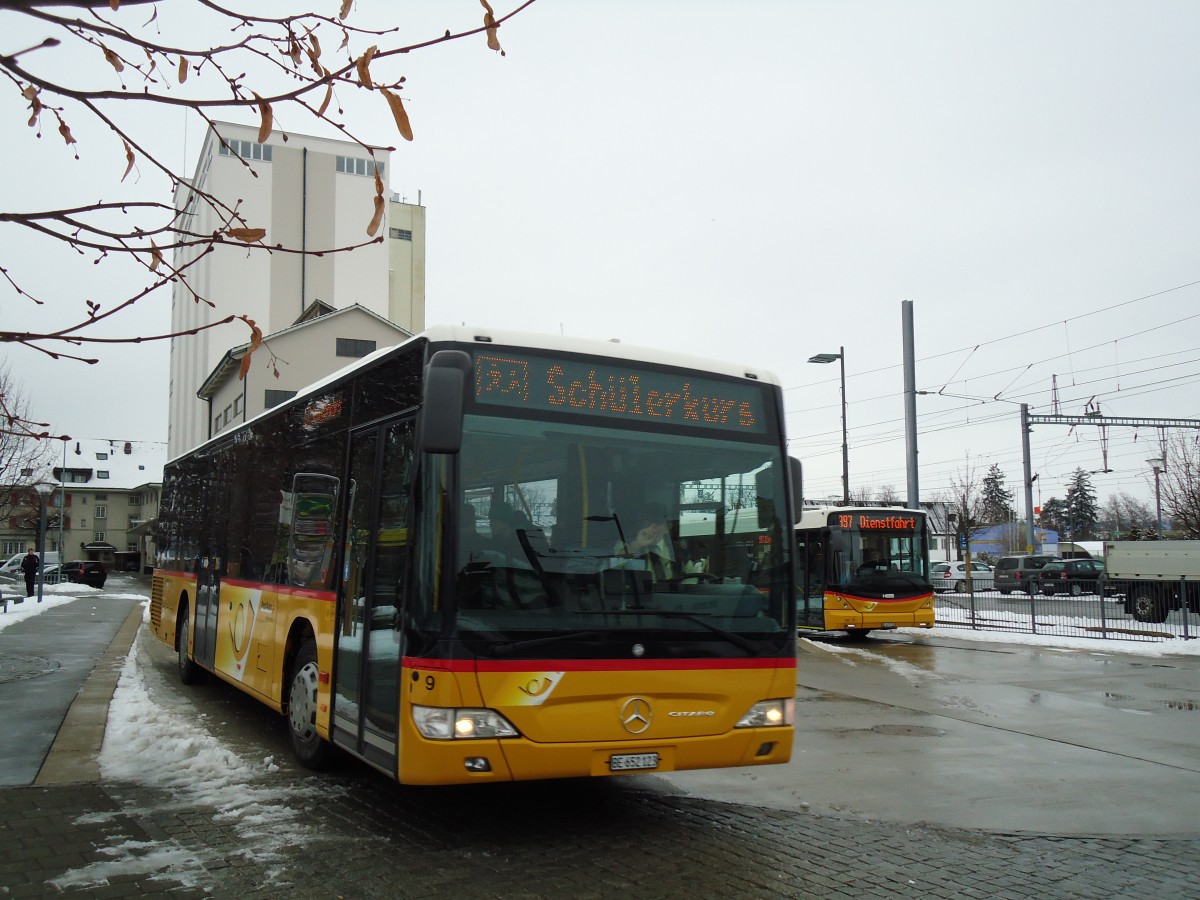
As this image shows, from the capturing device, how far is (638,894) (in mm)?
5160

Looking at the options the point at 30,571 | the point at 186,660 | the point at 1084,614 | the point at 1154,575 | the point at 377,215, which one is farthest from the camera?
the point at 30,571

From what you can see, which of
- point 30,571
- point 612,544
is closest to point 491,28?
point 612,544

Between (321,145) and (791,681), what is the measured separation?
66397 millimetres

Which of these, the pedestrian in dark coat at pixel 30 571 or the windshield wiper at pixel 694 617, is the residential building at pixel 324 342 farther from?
the windshield wiper at pixel 694 617

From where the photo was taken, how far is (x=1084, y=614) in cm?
2488

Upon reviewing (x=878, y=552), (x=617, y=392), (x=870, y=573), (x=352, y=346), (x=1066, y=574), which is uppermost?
(x=352, y=346)

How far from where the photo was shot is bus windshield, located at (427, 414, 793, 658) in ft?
19.1

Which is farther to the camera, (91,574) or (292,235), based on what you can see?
(292,235)

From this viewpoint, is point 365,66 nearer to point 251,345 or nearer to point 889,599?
point 251,345

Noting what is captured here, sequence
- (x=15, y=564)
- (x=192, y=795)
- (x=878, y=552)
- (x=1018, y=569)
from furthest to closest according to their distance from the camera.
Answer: (x=15, y=564) < (x=1018, y=569) < (x=878, y=552) < (x=192, y=795)

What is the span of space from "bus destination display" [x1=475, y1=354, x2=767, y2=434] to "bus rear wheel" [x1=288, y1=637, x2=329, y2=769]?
8.78 ft

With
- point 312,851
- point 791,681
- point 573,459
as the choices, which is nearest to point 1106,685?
point 791,681

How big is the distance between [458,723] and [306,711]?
2600mm

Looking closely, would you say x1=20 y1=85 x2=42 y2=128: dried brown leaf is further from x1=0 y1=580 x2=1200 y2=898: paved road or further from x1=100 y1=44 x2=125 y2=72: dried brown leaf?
x1=0 y1=580 x2=1200 y2=898: paved road
